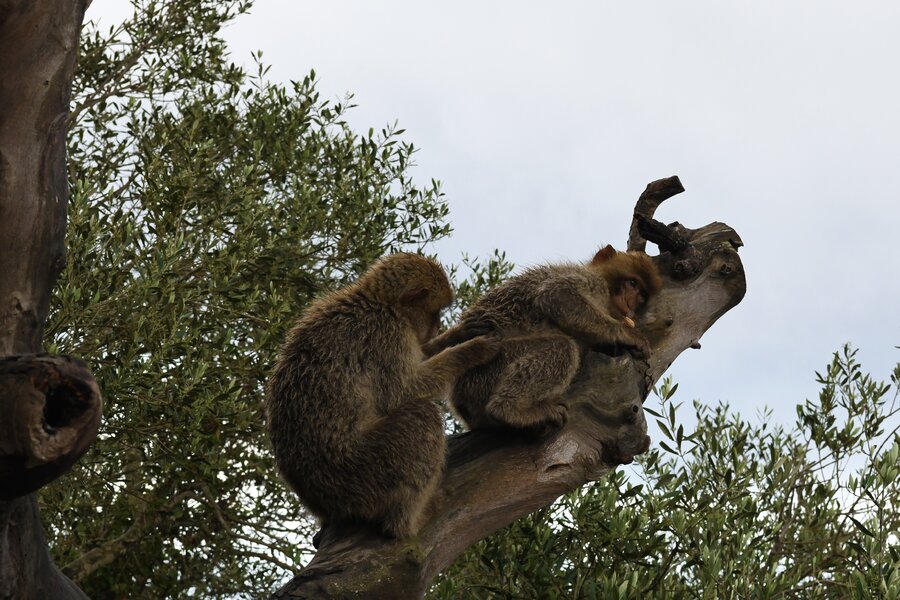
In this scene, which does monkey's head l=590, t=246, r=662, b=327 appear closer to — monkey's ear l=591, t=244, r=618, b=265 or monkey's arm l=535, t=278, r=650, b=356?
monkey's ear l=591, t=244, r=618, b=265

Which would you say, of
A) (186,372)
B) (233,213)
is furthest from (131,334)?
(233,213)

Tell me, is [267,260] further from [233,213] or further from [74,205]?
[74,205]

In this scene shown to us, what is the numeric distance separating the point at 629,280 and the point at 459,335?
51.5 inches

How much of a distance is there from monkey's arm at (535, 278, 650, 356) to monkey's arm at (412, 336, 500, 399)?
47 centimetres

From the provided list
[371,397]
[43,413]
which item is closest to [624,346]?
[371,397]

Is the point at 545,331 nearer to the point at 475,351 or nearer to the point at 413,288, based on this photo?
the point at 475,351

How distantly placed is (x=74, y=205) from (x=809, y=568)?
19.0ft

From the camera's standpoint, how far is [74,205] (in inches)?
302

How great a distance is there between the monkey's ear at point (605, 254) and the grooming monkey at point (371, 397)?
4.50 feet

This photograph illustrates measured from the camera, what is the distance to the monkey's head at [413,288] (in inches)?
224

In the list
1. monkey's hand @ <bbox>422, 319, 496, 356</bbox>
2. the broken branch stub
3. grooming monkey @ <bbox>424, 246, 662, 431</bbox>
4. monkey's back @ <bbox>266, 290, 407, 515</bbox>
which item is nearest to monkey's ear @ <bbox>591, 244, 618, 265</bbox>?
grooming monkey @ <bbox>424, 246, 662, 431</bbox>

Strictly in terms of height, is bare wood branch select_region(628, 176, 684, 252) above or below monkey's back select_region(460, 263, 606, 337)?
above

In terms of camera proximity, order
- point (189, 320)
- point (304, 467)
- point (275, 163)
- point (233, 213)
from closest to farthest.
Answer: point (304, 467)
point (189, 320)
point (233, 213)
point (275, 163)

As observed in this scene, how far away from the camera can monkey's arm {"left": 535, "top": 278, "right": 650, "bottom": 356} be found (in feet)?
19.8
